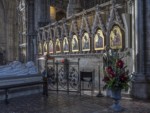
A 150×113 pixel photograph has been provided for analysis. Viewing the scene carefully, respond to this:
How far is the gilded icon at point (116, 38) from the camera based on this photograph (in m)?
12.1

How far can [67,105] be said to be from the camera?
31.6 feet

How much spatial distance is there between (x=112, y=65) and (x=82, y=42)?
667 cm

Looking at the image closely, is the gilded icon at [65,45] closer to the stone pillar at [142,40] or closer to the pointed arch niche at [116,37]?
the pointed arch niche at [116,37]

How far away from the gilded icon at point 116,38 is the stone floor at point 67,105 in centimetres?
254

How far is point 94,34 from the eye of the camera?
46.8ft

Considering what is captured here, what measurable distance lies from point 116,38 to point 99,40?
5.03 ft

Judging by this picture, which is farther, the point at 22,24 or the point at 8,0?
the point at 8,0

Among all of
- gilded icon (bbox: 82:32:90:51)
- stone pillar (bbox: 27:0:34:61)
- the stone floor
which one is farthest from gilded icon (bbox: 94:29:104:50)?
stone pillar (bbox: 27:0:34:61)

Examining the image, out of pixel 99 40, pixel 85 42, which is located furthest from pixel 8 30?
pixel 99 40

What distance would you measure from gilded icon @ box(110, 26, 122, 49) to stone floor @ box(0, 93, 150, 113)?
8.34 ft

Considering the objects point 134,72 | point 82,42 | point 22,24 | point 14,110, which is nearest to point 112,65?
point 134,72

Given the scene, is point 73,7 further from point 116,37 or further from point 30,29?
point 116,37

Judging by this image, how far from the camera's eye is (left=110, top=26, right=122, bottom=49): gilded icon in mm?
12133

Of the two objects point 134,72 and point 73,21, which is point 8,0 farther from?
point 134,72
